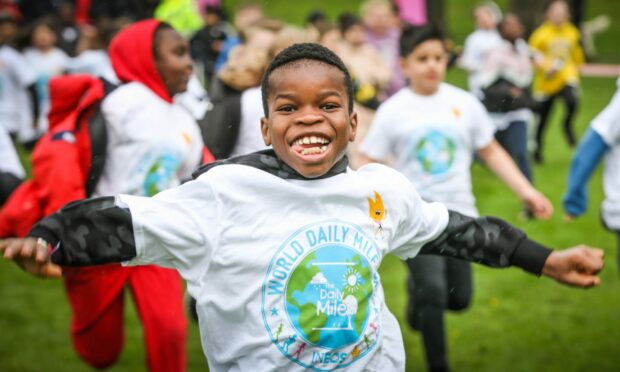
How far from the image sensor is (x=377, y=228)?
9.78ft

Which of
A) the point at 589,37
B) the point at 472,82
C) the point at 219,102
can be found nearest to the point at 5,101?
the point at 472,82

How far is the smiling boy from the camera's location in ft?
9.23

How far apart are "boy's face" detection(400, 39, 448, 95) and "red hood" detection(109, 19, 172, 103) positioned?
5.26 ft

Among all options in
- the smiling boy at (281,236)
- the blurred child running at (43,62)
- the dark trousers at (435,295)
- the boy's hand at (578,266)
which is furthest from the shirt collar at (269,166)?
the blurred child running at (43,62)

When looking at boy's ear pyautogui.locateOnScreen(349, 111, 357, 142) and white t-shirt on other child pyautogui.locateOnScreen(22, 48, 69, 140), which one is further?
white t-shirt on other child pyautogui.locateOnScreen(22, 48, 69, 140)

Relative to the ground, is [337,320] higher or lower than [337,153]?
lower

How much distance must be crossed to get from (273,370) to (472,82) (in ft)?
38.5

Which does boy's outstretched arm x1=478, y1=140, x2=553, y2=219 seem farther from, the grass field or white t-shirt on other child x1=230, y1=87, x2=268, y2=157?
white t-shirt on other child x1=230, y1=87, x2=268, y2=157

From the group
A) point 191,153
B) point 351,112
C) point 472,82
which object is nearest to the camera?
point 351,112

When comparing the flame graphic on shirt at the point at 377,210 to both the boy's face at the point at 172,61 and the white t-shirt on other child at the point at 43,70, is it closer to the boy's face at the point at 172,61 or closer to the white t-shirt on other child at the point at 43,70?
the boy's face at the point at 172,61

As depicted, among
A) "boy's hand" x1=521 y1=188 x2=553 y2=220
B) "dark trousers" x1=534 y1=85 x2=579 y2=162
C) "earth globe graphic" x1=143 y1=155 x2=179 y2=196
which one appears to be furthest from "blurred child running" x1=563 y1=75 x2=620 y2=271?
"dark trousers" x1=534 y1=85 x2=579 y2=162

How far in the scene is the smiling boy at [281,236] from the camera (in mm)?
2812

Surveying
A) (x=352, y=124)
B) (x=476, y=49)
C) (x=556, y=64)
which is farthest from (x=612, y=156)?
(x=556, y=64)

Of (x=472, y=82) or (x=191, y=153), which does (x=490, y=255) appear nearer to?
(x=191, y=153)
